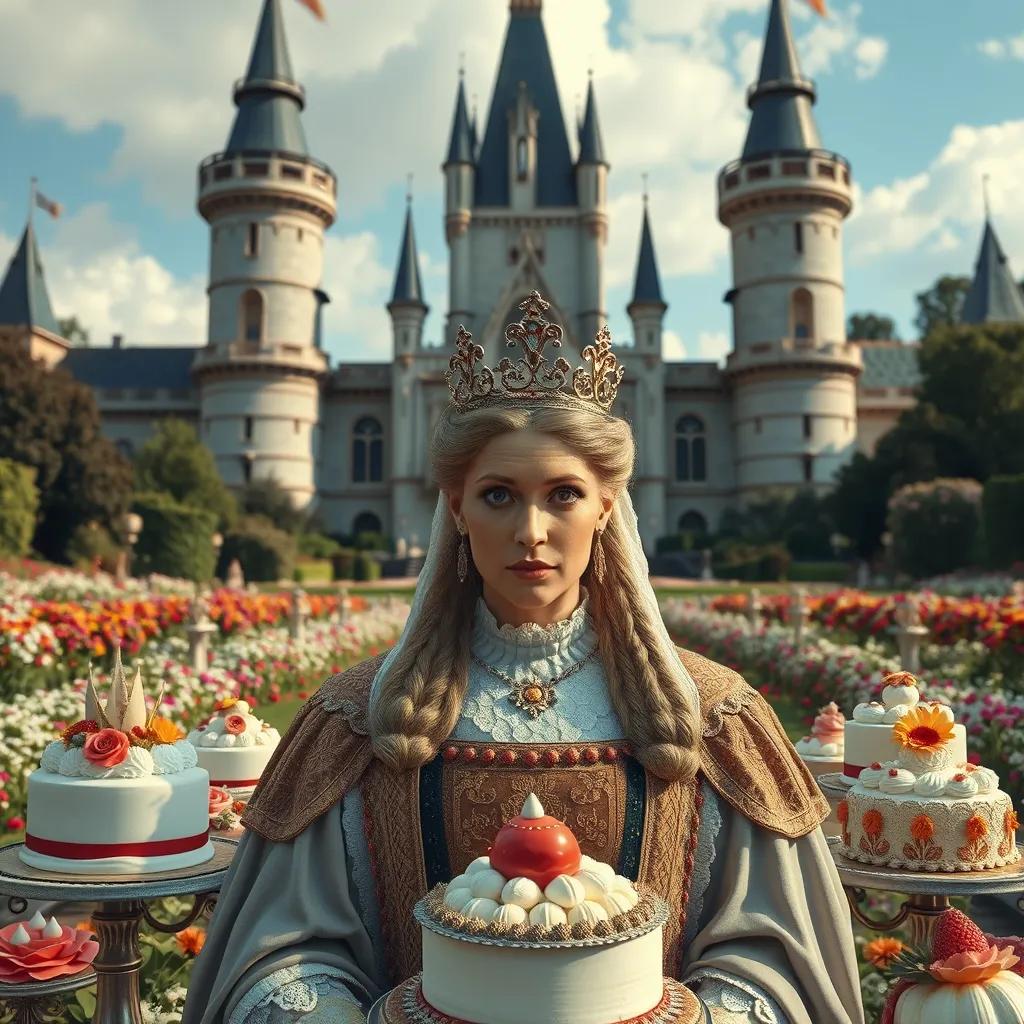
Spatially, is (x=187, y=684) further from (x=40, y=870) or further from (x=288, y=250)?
(x=288, y=250)

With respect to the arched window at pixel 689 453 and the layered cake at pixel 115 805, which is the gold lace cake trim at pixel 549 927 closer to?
the layered cake at pixel 115 805

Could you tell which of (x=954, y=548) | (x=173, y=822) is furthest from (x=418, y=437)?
(x=173, y=822)

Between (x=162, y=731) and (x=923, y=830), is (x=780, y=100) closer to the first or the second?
(x=923, y=830)

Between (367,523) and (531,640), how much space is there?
138ft

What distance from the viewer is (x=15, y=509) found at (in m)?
20.8

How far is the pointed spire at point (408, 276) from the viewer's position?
43.3 metres

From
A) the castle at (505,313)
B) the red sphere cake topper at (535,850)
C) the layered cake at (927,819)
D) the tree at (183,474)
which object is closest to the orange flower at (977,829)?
the layered cake at (927,819)

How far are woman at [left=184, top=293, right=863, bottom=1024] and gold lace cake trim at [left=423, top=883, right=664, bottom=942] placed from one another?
1.13ft

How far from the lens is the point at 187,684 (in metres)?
7.46

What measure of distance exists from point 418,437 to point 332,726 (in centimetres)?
4008

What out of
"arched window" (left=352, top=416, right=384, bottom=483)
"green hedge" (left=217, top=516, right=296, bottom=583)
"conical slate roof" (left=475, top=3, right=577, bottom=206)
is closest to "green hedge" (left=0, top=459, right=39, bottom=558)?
"green hedge" (left=217, top=516, right=296, bottom=583)

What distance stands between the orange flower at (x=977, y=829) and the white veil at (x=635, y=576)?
1257 millimetres

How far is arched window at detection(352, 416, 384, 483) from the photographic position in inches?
1724

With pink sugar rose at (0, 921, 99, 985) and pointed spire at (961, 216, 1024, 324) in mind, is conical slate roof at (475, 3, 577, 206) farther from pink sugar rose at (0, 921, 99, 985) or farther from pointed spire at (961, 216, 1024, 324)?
pink sugar rose at (0, 921, 99, 985)
